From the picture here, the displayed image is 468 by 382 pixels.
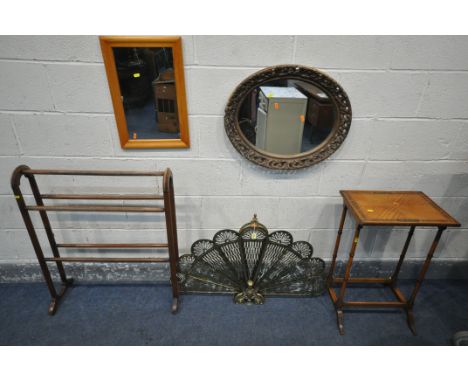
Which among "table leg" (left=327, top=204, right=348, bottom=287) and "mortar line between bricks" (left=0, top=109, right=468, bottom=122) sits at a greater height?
"mortar line between bricks" (left=0, top=109, right=468, bottom=122)

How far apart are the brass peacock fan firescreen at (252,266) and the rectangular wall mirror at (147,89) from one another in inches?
27.1

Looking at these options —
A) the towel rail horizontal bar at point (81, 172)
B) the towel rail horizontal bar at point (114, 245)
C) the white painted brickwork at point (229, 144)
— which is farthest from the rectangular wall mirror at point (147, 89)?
the towel rail horizontal bar at point (114, 245)

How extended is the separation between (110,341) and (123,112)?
52.7 inches

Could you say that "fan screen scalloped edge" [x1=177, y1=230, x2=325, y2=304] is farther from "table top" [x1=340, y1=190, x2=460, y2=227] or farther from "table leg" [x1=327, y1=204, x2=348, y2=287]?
"table top" [x1=340, y1=190, x2=460, y2=227]

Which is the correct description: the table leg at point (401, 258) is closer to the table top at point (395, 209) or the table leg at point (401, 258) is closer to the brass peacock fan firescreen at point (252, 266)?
the table top at point (395, 209)

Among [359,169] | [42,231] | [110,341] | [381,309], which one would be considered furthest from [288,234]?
[42,231]

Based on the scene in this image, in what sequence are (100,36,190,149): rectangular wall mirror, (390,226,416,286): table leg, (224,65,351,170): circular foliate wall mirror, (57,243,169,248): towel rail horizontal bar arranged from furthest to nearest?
1. (390,226,416,286): table leg
2. (57,243,169,248): towel rail horizontal bar
3. (224,65,351,170): circular foliate wall mirror
4. (100,36,190,149): rectangular wall mirror

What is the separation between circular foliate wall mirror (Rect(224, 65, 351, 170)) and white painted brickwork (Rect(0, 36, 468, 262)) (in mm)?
61

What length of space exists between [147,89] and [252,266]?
1257mm

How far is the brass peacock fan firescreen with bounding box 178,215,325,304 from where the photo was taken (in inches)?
75.1

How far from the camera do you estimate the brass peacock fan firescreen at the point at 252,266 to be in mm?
1908

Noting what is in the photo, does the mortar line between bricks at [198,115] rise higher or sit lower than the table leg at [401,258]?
higher

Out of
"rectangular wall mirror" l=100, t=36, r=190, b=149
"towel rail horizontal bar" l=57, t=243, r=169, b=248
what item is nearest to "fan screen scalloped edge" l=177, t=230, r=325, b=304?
"towel rail horizontal bar" l=57, t=243, r=169, b=248

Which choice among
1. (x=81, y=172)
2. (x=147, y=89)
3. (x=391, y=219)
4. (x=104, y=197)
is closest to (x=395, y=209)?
(x=391, y=219)
